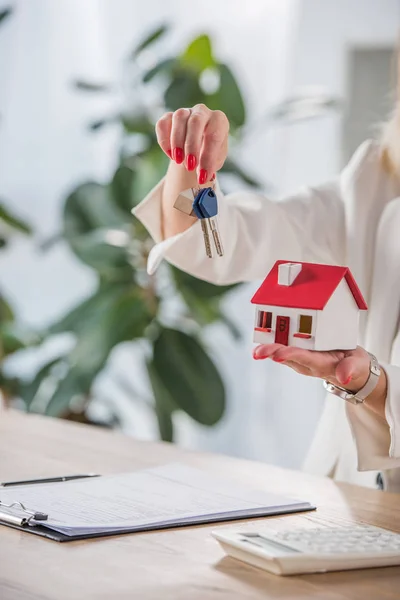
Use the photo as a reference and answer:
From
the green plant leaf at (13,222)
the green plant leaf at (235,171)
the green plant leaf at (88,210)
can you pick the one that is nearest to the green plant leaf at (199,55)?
the green plant leaf at (235,171)

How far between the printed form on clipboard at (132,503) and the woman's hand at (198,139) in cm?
38

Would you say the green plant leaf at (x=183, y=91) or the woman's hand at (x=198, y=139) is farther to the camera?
the green plant leaf at (x=183, y=91)

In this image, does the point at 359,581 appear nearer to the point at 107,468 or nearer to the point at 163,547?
the point at 163,547

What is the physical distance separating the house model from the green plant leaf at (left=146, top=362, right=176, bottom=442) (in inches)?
64.7

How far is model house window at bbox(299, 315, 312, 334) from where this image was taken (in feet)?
3.31

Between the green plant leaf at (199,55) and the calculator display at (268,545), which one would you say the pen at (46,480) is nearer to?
the calculator display at (268,545)

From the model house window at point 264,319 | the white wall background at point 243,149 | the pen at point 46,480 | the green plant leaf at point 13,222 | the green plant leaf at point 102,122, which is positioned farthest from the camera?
the white wall background at point 243,149

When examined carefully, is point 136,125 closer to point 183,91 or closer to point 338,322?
point 183,91

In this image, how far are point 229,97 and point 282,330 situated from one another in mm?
1783

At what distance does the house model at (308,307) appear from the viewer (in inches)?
39.8

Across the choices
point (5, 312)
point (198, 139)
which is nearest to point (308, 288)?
point (198, 139)

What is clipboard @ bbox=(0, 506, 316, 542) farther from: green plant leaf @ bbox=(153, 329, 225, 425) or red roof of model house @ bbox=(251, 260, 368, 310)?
green plant leaf @ bbox=(153, 329, 225, 425)

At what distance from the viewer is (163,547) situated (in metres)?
0.94

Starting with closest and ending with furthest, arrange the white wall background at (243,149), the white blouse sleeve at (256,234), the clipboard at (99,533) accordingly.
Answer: the clipboard at (99,533)
the white blouse sleeve at (256,234)
the white wall background at (243,149)
